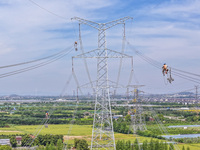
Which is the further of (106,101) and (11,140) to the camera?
(11,140)

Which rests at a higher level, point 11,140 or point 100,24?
point 100,24

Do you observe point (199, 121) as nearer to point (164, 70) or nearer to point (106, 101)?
point (106, 101)

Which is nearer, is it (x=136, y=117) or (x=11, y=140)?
(x=11, y=140)

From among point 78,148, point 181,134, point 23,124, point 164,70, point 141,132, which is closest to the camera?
point 164,70

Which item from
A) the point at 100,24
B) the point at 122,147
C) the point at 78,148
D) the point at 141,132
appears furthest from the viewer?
the point at 141,132

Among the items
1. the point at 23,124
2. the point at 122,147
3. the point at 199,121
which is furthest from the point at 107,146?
the point at 199,121

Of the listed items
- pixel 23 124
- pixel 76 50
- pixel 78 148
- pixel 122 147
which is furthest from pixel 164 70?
pixel 23 124

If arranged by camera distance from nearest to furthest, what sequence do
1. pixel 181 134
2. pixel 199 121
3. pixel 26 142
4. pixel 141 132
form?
pixel 26 142, pixel 141 132, pixel 181 134, pixel 199 121

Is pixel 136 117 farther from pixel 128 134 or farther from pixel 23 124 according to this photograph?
pixel 23 124

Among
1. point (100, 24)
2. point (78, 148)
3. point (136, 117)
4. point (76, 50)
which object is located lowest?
point (78, 148)
